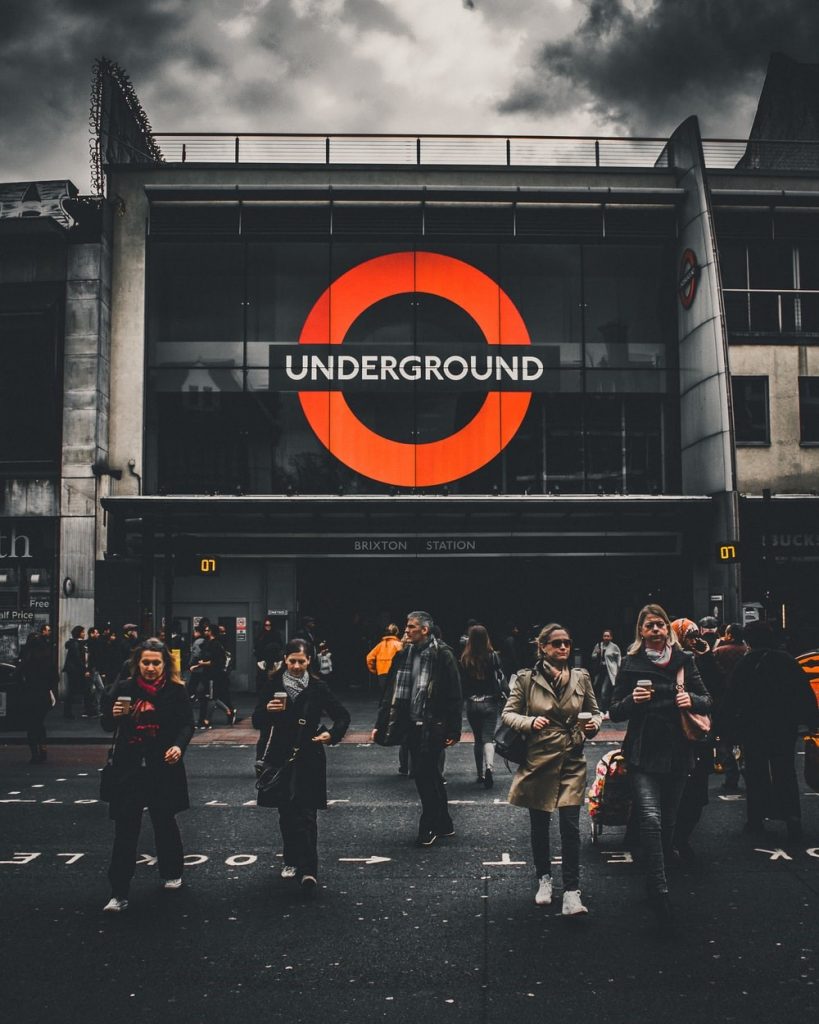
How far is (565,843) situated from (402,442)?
17.8 m

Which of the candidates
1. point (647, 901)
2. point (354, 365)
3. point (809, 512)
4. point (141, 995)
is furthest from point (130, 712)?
point (809, 512)

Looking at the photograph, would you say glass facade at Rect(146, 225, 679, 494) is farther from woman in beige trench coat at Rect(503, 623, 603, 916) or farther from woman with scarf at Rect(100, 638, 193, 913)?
woman in beige trench coat at Rect(503, 623, 603, 916)

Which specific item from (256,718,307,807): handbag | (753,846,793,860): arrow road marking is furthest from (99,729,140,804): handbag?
(753,846,793,860): arrow road marking

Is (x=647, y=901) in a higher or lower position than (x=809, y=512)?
lower

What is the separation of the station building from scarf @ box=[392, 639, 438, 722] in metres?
14.3

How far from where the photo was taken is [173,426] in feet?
77.3

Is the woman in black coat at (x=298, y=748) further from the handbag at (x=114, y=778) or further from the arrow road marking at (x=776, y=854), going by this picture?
the arrow road marking at (x=776, y=854)

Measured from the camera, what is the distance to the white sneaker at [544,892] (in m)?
6.28

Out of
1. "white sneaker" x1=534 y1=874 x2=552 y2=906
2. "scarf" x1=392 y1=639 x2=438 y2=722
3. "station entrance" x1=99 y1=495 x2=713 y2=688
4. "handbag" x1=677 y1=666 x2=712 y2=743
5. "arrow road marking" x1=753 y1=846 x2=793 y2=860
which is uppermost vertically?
"station entrance" x1=99 y1=495 x2=713 y2=688

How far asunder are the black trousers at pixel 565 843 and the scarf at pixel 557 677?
28.7 inches

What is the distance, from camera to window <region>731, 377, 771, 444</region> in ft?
76.6

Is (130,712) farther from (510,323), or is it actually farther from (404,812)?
(510,323)

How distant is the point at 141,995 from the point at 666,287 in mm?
22495

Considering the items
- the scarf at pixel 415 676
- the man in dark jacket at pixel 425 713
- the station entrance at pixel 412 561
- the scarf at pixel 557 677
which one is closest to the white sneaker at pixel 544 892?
the scarf at pixel 557 677
